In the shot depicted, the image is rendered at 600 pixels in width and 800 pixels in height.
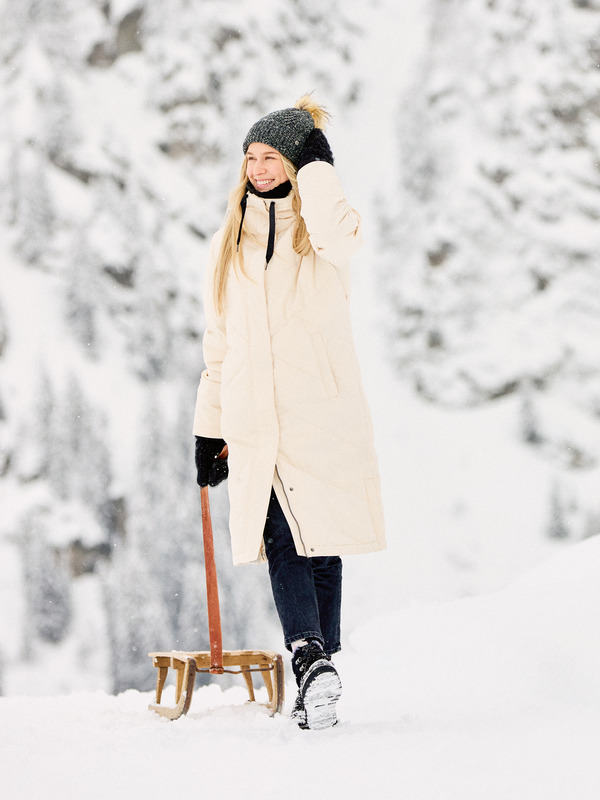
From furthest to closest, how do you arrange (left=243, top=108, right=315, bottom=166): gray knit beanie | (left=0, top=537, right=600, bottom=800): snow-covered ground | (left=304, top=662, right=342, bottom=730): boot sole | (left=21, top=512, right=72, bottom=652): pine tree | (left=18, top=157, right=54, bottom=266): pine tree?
(left=18, top=157, right=54, bottom=266): pine tree
(left=21, top=512, right=72, bottom=652): pine tree
(left=243, top=108, right=315, bottom=166): gray knit beanie
(left=304, top=662, right=342, bottom=730): boot sole
(left=0, top=537, right=600, bottom=800): snow-covered ground

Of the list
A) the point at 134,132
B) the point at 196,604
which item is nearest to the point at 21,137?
the point at 134,132

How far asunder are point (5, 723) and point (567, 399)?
26.9m

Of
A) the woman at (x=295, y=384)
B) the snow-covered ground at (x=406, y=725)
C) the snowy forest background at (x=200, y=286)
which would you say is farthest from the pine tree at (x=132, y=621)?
the woman at (x=295, y=384)

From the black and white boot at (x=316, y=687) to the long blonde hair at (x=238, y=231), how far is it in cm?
81

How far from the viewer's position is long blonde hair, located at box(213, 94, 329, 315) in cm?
182

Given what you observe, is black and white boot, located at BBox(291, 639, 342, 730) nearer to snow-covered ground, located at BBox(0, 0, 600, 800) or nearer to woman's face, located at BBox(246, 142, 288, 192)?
snow-covered ground, located at BBox(0, 0, 600, 800)

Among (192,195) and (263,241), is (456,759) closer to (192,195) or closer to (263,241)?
(263,241)

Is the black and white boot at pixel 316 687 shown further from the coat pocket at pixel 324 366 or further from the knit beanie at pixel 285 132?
the knit beanie at pixel 285 132

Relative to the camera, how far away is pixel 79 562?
22547 millimetres

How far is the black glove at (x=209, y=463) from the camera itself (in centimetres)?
195

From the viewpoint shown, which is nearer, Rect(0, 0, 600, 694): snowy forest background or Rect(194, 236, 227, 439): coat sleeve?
Rect(194, 236, 227, 439): coat sleeve

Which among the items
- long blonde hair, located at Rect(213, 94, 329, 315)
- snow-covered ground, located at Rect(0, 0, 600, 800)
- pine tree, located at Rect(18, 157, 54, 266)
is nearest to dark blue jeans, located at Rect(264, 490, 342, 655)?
snow-covered ground, located at Rect(0, 0, 600, 800)

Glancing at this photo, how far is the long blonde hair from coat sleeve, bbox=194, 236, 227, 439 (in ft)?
0.09

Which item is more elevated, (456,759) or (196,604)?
(456,759)
